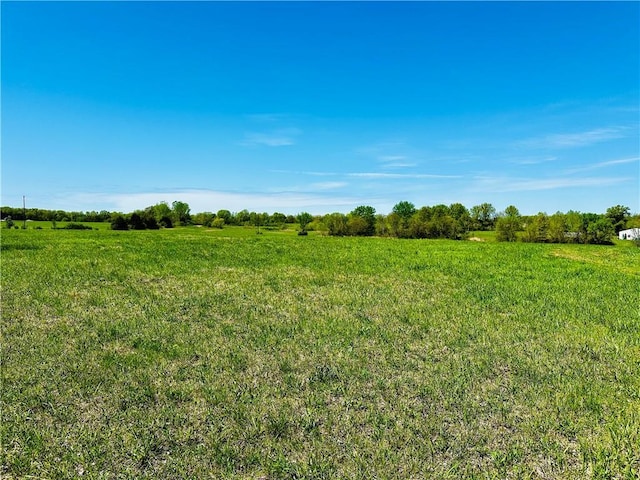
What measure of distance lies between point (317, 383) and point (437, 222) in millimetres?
70155

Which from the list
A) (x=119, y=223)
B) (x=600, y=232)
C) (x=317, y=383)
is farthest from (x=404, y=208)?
(x=317, y=383)

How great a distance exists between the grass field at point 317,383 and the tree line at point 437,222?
2288 inches

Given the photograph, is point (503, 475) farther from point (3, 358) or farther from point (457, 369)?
point (3, 358)

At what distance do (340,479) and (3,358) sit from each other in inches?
237

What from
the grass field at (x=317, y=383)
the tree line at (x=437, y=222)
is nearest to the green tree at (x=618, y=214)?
the tree line at (x=437, y=222)

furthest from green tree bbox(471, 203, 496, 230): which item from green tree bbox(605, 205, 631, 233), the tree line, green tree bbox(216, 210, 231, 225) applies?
green tree bbox(216, 210, 231, 225)

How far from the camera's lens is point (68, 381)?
17.0ft

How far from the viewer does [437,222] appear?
7119cm

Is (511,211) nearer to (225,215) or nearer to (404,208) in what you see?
(404,208)

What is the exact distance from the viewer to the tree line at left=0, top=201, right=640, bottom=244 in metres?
59.7

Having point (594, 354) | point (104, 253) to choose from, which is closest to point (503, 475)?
point (594, 354)

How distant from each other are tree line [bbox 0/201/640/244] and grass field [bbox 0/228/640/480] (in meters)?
58.1

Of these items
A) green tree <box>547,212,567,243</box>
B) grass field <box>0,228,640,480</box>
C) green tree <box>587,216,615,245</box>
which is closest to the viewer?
grass field <box>0,228,640,480</box>

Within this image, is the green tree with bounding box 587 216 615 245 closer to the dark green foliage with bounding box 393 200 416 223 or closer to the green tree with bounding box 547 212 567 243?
the green tree with bounding box 547 212 567 243
